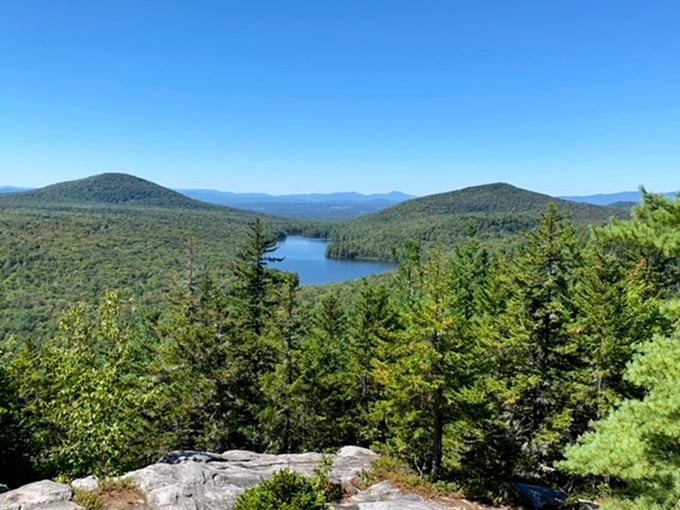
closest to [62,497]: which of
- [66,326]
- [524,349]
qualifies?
[66,326]

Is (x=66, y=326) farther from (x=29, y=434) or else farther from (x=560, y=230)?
(x=560, y=230)

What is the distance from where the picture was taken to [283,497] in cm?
826

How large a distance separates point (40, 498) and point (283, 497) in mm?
5441

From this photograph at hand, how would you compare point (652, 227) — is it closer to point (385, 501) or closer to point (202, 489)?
point (385, 501)

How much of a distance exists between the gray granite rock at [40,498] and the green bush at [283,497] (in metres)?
3.99

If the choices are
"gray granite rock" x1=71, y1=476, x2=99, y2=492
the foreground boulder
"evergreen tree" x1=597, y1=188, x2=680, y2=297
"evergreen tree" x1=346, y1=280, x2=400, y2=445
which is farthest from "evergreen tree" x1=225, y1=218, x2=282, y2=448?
"evergreen tree" x1=597, y1=188, x2=680, y2=297

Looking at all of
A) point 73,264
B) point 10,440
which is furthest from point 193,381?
point 73,264

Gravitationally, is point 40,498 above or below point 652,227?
below

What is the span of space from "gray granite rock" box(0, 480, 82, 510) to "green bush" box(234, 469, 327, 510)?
399 centimetres

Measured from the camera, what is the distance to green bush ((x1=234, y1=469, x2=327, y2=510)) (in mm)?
7988

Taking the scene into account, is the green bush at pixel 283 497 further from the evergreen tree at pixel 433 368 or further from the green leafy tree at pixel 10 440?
the green leafy tree at pixel 10 440

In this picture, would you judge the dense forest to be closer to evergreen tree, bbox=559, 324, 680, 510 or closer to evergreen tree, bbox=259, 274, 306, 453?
evergreen tree, bbox=259, 274, 306, 453

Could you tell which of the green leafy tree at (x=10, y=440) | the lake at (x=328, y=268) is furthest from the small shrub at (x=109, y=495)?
the lake at (x=328, y=268)

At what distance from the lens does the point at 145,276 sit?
119812 mm
